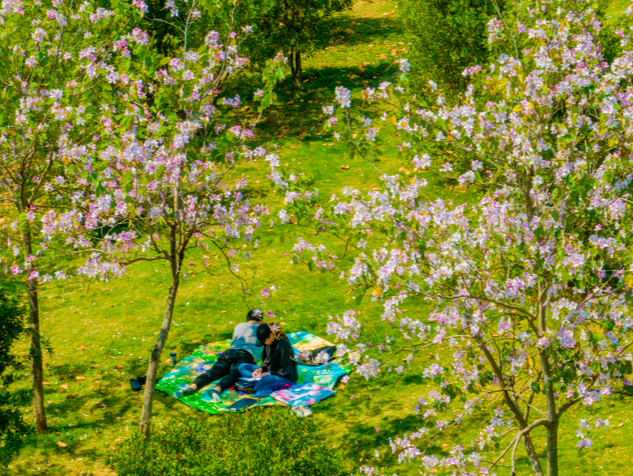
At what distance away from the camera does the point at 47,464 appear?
1062 centimetres

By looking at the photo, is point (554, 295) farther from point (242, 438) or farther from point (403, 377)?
point (403, 377)

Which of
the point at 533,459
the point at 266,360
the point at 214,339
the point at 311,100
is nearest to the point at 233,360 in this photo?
the point at 266,360

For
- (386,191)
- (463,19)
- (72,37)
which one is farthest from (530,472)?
(463,19)

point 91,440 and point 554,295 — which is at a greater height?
point 554,295

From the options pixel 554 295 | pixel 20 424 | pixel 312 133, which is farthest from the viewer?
pixel 312 133

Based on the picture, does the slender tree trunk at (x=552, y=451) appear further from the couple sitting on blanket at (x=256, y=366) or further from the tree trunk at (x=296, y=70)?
the tree trunk at (x=296, y=70)

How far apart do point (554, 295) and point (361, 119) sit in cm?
247

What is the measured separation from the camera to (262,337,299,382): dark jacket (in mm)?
12406

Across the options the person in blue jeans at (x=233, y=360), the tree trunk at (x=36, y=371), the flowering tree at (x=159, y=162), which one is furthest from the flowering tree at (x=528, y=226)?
the tree trunk at (x=36, y=371)

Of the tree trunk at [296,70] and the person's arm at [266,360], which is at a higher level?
the tree trunk at [296,70]

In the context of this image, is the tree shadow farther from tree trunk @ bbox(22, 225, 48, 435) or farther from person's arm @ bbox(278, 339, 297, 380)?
tree trunk @ bbox(22, 225, 48, 435)

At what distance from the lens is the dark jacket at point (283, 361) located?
488 inches

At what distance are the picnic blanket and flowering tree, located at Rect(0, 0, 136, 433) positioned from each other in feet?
8.06

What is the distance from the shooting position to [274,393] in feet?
39.9
